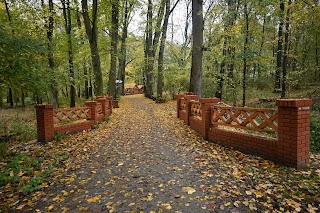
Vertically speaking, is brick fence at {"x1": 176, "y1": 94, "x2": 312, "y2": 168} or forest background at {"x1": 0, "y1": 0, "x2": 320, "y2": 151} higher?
forest background at {"x1": 0, "y1": 0, "x2": 320, "y2": 151}

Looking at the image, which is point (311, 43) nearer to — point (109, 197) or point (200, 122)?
point (200, 122)

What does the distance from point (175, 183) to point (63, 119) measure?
5813mm

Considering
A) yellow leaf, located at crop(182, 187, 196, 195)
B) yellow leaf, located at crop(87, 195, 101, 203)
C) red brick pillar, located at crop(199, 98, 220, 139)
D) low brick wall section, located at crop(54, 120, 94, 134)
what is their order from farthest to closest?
Answer: low brick wall section, located at crop(54, 120, 94, 134)
red brick pillar, located at crop(199, 98, 220, 139)
yellow leaf, located at crop(182, 187, 196, 195)
yellow leaf, located at crop(87, 195, 101, 203)

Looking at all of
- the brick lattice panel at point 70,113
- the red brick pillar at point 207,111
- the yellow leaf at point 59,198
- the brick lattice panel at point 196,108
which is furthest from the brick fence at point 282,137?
the brick lattice panel at point 70,113

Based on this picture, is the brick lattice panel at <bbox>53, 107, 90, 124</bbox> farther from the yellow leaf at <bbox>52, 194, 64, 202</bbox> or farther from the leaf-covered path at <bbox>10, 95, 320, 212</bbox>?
the yellow leaf at <bbox>52, 194, 64, 202</bbox>

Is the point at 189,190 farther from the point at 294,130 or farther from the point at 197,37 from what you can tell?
the point at 197,37

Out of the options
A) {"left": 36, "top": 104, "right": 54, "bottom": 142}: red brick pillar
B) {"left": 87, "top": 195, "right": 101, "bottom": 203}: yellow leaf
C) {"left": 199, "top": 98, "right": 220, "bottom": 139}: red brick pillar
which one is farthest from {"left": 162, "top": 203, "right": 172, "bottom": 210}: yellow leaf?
{"left": 36, "top": 104, "right": 54, "bottom": 142}: red brick pillar

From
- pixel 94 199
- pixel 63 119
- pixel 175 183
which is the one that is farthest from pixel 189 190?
pixel 63 119

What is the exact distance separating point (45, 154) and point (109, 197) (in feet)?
10.9

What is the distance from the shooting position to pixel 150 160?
17.3ft

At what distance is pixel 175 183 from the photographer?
3.98 meters

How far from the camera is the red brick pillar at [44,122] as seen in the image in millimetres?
7086

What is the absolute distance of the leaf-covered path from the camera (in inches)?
128

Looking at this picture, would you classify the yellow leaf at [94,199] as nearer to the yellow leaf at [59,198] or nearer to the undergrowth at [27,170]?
the yellow leaf at [59,198]
